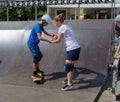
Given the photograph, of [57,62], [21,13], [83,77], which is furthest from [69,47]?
[21,13]

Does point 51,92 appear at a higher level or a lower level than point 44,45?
lower

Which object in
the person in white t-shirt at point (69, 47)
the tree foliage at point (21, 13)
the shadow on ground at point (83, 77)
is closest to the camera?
the person in white t-shirt at point (69, 47)

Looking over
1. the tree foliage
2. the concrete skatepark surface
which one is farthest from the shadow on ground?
the tree foliage

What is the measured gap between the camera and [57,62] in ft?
28.0

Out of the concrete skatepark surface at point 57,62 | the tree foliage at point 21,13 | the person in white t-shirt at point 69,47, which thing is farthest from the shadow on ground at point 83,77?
the tree foliage at point 21,13

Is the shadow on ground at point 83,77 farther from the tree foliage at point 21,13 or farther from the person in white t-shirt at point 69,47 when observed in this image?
the tree foliage at point 21,13

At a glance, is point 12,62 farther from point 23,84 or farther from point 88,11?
point 88,11

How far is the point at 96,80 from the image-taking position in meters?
7.74

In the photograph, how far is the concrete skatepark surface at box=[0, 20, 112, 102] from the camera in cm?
712

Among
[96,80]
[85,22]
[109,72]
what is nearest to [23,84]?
[96,80]

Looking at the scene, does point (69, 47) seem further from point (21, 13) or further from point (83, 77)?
point (21, 13)

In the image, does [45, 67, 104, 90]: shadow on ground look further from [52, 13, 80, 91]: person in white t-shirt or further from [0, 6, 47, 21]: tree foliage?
[0, 6, 47, 21]: tree foliage

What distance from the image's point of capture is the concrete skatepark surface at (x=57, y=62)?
23.4ft

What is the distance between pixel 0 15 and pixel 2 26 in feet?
56.2
